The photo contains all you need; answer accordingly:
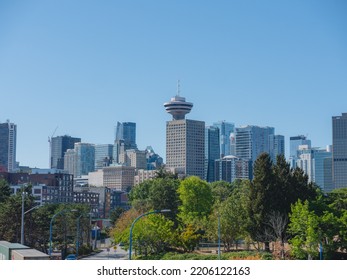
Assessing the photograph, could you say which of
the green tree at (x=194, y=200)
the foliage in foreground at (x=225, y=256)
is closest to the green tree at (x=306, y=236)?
the foliage in foreground at (x=225, y=256)

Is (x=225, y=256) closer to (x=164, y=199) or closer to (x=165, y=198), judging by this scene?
(x=164, y=199)

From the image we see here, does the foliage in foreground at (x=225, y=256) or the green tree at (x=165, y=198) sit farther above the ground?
the green tree at (x=165, y=198)

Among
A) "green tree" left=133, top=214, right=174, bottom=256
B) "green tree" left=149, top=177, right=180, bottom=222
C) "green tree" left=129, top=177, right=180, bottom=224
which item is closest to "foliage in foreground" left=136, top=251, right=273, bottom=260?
"green tree" left=133, top=214, right=174, bottom=256

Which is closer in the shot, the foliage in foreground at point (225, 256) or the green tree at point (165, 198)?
the foliage in foreground at point (225, 256)

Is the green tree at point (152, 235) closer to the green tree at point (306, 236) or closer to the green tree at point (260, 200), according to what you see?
the green tree at point (260, 200)

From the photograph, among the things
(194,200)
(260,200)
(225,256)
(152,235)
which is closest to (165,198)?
(194,200)

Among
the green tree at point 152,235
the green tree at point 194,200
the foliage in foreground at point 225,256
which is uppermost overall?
the green tree at point 194,200

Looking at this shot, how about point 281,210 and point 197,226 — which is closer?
point 281,210

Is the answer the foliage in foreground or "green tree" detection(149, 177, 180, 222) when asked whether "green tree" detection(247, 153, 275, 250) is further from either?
"green tree" detection(149, 177, 180, 222)

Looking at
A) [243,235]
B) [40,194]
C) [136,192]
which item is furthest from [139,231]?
[40,194]

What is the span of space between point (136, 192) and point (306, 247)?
241 ft

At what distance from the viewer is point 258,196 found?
7006 centimetres

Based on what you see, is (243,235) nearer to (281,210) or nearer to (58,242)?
(281,210)
